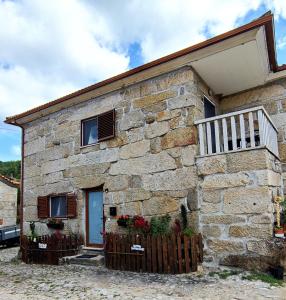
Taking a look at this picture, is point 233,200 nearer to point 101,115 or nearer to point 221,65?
point 221,65

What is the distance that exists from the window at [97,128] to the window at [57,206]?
152 cm

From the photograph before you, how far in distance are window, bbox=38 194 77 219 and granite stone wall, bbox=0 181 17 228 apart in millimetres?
10666

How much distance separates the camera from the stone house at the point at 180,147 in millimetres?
5695

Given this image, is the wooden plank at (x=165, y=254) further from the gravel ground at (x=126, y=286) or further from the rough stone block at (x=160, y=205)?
the rough stone block at (x=160, y=205)

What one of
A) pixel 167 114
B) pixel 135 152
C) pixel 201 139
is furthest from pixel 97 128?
pixel 201 139

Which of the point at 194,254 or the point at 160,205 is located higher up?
the point at 160,205

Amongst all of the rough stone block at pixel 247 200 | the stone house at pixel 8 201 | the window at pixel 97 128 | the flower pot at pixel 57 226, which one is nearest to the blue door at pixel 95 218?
the flower pot at pixel 57 226

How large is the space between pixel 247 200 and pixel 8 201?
16447 mm

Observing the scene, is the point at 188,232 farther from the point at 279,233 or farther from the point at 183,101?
the point at 183,101

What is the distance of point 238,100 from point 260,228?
3.67 metres

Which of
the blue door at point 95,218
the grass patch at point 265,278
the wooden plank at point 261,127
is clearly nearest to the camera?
the grass patch at point 265,278

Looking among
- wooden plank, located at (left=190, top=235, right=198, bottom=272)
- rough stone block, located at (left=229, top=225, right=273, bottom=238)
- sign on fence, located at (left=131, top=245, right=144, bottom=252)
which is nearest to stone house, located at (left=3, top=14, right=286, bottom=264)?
rough stone block, located at (left=229, top=225, right=273, bottom=238)

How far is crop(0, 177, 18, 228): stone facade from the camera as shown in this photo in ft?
59.9

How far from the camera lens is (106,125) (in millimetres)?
7840
